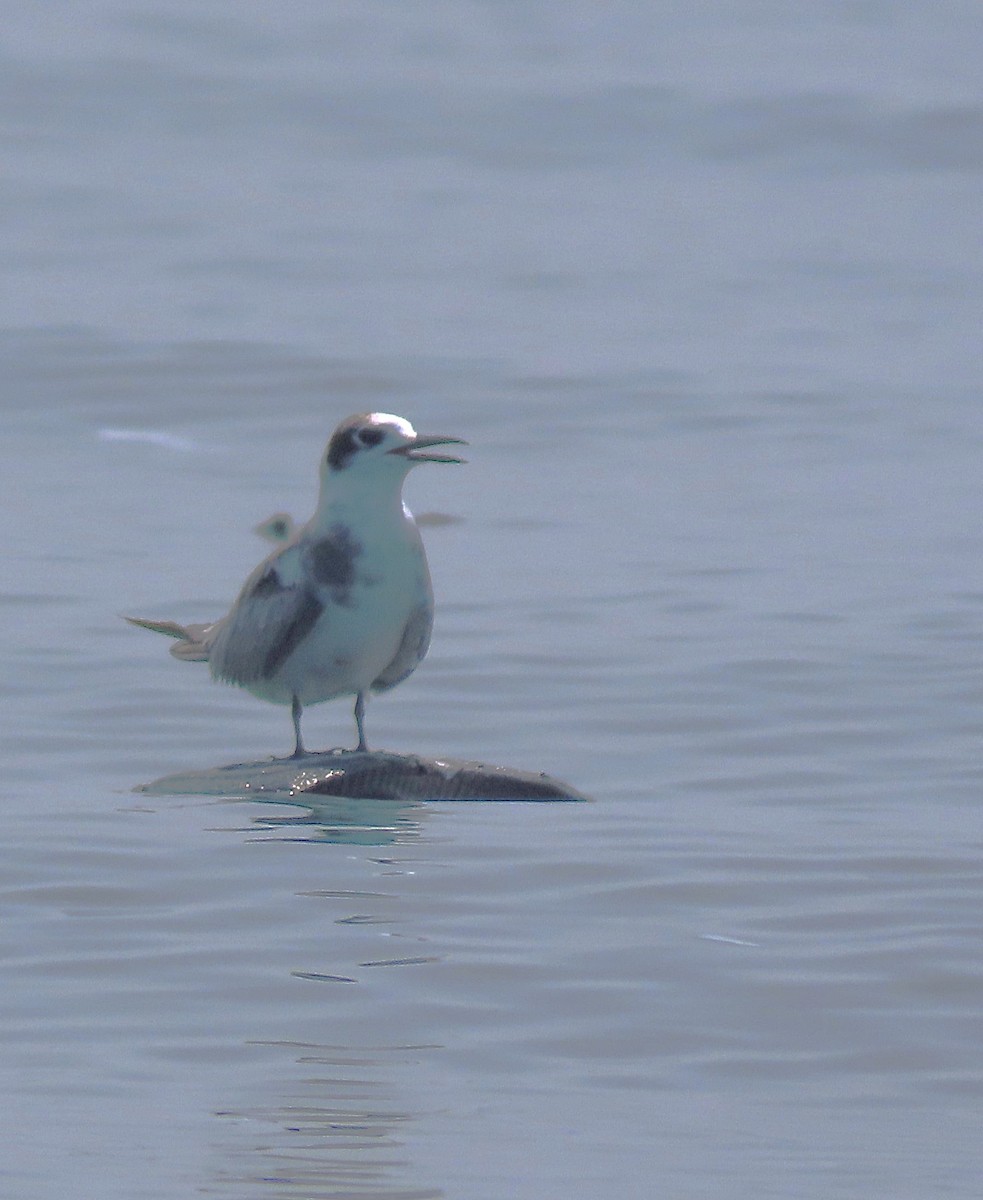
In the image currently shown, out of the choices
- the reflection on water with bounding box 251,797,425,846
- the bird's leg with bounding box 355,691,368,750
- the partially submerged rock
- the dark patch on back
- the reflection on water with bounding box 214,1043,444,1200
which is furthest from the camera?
the bird's leg with bounding box 355,691,368,750

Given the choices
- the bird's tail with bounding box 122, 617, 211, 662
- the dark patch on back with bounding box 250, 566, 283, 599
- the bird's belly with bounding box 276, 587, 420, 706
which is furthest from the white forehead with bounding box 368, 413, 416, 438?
the bird's tail with bounding box 122, 617, 211, 662

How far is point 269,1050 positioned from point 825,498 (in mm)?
15441

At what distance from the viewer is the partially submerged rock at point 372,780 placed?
947 cm

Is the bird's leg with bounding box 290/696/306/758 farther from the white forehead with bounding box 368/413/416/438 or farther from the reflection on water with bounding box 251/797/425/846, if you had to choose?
the white forehead with bounding box 368/413/416/438

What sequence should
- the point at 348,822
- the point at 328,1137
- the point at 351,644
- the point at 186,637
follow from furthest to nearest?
the point at 186,637 < the point at 351,644 < the point at 348,822 < the point at 328,1137

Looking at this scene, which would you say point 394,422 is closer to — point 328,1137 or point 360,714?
point 360,714

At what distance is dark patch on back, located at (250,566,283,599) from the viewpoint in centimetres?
967

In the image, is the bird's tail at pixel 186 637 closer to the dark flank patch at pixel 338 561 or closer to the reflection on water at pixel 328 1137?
the dark flank patch at pixel 338 561

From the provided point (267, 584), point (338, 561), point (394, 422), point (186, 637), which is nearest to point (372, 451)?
point (394, 422)

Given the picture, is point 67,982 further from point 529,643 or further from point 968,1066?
point 529,643

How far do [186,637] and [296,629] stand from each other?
1.27 m

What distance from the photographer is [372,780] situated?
374 inches

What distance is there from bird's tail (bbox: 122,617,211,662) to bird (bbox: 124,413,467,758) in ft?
2.24

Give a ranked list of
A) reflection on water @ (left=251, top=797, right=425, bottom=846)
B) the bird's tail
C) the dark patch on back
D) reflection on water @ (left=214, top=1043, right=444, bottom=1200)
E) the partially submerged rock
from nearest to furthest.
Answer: reflection on water @ (left=214, top=1043, right=444, bottom=1200), reflection on water @ (left=251, top=797, right=425, bottom=846), the partially submerged rock, the dark patch on back, the bird's tail
